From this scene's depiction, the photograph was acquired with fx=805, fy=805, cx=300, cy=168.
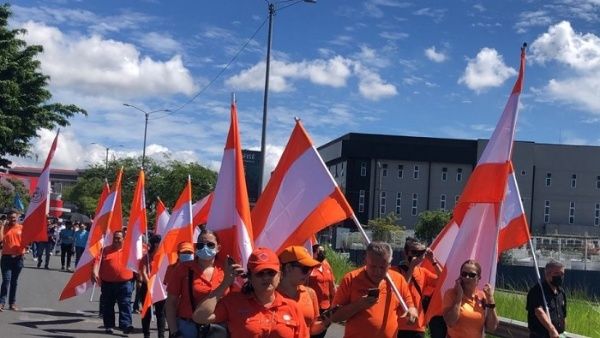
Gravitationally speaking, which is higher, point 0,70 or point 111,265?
point 0,70

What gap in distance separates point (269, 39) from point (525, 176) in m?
56.1

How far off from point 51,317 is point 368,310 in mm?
9502

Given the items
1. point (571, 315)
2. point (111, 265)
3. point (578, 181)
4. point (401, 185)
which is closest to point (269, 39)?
point (111, 265)

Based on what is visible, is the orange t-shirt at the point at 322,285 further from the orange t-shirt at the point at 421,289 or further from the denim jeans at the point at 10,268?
the denim jeans at the point at 10,268

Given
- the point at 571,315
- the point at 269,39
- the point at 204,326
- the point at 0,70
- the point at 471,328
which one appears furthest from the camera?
the point at 0,70

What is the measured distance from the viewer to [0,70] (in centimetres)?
3284

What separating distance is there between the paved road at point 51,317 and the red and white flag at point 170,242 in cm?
182

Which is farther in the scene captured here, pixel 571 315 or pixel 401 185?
pixel 401 185

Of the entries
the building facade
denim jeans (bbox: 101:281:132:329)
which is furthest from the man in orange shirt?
the building facade

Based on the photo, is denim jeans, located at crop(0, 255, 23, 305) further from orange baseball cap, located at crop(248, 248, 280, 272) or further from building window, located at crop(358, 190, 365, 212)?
building window, located at crop(358, 190, 365, 212)

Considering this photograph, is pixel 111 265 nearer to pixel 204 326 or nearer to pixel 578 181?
pixel 204 326

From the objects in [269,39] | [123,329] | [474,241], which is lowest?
[123,329]

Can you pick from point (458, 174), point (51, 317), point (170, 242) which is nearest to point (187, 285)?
point (170, 242)

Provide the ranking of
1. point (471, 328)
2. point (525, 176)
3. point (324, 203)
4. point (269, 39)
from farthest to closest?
point (525, 176) < point (269, 39) < point (324, 203) < point (471, 328)
